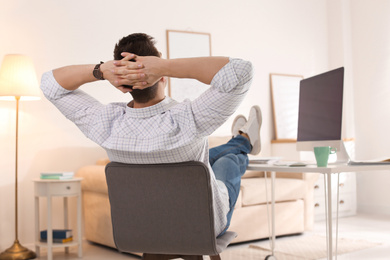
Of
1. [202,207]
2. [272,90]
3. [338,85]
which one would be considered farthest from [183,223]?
[272,90]

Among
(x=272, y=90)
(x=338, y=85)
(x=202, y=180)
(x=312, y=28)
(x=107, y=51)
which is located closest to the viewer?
(x=202, y=180)

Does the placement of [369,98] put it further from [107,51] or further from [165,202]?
[165,202]

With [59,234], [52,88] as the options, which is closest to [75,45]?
[59,234]

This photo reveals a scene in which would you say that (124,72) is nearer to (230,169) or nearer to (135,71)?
(135,71)

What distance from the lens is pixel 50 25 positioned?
391 cm

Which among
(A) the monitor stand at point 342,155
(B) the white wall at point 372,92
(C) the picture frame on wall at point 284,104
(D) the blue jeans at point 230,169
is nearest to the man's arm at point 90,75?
(D) the blue jeans at point 230,169

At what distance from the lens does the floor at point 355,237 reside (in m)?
3.31

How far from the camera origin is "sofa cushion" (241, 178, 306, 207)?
12.2 ft

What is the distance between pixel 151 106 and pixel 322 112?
4.03 feet

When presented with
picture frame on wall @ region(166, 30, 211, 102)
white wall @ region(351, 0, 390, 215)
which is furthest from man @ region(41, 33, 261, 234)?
white wall @ region(351, 0, 390, 215)

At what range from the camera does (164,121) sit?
1.56m

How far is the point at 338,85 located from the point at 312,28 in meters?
3.28

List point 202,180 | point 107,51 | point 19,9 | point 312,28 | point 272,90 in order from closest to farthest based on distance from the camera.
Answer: point 202,180 < point 19,9 < point 107,51 < point 272,90 < point 312,28

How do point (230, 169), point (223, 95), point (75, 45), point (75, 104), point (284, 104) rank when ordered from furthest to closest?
point (284, 104) < point (75, 45) < point (230, 169) < point (75, 104) < point (223, 95)
